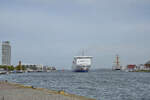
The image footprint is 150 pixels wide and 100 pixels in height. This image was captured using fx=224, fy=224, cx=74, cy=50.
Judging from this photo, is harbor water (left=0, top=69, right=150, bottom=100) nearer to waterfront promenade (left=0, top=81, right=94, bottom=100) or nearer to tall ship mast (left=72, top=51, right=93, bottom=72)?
waterfront promenade (left=0, top=81, right=94, bottom=100)

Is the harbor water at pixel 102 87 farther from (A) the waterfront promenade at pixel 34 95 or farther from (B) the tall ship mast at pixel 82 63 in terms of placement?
(B) the tall ship mast at pixel 82 63

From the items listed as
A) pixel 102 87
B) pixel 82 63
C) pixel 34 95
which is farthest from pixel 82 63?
pixel 34 95

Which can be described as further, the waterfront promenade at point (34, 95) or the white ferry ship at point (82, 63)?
the white ferry ship at point (82, 63)

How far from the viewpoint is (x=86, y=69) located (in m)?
118

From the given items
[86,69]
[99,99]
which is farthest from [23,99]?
[86,69]

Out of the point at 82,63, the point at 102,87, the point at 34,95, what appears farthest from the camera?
the point at 82,63

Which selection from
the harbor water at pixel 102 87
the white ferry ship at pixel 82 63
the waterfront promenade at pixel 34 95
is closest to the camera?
the waterfront promenade at pixel 34 95

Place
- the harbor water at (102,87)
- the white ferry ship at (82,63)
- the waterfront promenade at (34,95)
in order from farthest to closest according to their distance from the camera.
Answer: the white ferry ship at (82,63), the harbor water at (102,87), the waterfront promenade at (34,95)

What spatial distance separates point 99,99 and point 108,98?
1074 mm

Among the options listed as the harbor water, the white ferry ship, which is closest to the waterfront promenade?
the harbor water

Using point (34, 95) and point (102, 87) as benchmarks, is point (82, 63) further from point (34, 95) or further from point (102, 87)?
point (34, 95)

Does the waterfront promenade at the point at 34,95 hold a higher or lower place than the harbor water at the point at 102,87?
higher

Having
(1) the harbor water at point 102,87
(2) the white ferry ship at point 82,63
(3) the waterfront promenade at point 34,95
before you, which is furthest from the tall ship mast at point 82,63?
(3) the waterfront promenade at point 34,95

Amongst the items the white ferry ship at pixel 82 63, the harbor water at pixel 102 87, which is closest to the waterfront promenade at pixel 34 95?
the harbor water at pixel 102 87
